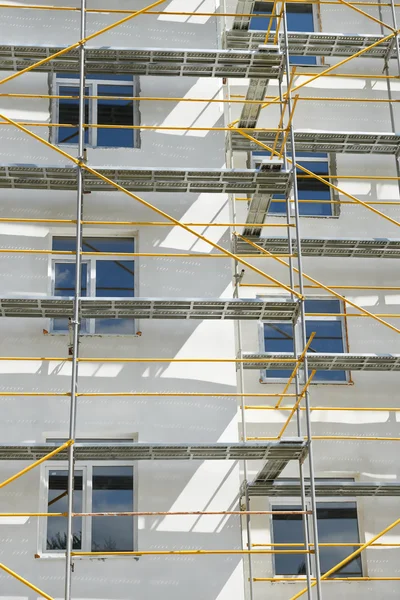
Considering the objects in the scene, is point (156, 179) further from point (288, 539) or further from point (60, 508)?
point (288, 539)

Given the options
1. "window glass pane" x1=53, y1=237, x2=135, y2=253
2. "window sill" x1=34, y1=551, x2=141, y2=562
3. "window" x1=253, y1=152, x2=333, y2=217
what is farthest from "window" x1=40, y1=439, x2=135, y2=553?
"window" x1=253, y1=152, x2=333, y2=217

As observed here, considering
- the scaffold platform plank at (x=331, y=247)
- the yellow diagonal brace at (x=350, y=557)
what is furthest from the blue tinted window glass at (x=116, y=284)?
the yellow diagonal brace at (x=350, y=557)

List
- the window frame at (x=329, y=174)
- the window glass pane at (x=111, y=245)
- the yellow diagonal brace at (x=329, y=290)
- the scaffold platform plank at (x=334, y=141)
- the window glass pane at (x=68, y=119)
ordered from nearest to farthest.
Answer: the yellow diagonal brace at (x=329, y=290), the window glass pane at (x=111, y=245), the scaffold platform plank at (x=334, y=141), the window glass pane at (x=68, y=119), the window frame at (x=329, y=174)

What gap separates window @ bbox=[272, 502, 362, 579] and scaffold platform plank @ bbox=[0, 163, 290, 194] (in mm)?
3917

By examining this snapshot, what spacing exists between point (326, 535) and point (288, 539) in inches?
19.4

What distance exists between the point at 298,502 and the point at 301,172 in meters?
4.45

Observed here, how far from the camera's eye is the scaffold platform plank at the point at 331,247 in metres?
15.5

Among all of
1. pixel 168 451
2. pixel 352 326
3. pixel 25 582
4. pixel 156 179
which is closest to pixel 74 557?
pixel 25 582

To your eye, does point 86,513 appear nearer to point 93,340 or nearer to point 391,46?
point 93,340

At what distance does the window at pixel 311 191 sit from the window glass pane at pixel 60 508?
4.64 meters

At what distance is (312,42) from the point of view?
16188 millimetres

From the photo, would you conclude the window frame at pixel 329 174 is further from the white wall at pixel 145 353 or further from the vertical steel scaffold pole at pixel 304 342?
the vertical steel scaffold pole at pixel 304 342

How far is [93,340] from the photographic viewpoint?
14680mm

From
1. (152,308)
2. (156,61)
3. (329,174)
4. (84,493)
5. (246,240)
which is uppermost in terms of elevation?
(156,61)
